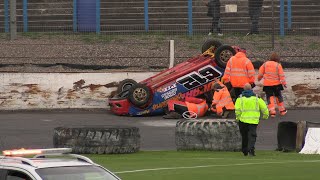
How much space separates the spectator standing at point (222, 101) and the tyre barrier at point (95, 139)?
5.94 metres

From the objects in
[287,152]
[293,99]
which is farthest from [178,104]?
[287,152]

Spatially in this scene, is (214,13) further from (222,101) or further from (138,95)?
(222,101)

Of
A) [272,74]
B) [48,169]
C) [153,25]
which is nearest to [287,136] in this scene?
[272,74]

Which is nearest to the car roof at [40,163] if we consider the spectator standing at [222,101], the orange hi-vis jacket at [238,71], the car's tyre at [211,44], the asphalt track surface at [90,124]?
the asphalt track surface at [90,124]

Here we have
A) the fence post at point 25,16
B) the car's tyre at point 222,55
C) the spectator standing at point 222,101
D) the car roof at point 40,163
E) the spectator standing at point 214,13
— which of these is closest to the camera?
the car roof at point 40,163

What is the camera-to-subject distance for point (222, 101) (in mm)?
25156

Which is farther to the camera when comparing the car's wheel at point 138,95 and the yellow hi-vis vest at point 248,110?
the car's wheel at point 138,95

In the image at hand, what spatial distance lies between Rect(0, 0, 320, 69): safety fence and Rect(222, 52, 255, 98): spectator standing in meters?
4.49

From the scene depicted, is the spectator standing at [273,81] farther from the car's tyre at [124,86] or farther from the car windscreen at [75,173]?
the car windscreen at [75,173]

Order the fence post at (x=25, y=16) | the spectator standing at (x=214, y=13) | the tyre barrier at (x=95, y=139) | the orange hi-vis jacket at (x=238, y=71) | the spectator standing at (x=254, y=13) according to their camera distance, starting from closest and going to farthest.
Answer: the tyre barrier at (x=95, y=139) → the orange hi-vis jacket at (x=238, y=71) → the fence post at (x=25, y=16) → the spectator standing at (x=254, y=13) → the spectator standing at (x=214, y=13)

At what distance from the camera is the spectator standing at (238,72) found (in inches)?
1009

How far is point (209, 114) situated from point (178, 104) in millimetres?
898

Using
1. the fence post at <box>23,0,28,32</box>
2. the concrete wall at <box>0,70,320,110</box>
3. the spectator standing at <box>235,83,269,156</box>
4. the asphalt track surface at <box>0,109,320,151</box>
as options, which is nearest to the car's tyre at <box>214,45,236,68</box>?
the asphalt track surface at <box>0,109,320,151</box>

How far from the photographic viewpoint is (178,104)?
84.5ft
